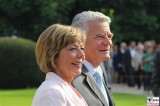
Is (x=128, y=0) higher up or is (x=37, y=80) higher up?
(x=128, y=0)

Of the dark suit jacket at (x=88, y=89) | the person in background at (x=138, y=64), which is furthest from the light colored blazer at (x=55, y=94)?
the person in background at (x=138, y=64)

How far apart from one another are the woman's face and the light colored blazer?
0.23 ft

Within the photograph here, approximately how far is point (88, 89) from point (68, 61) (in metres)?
0.66

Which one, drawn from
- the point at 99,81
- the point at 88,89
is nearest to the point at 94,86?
the point at 88,89

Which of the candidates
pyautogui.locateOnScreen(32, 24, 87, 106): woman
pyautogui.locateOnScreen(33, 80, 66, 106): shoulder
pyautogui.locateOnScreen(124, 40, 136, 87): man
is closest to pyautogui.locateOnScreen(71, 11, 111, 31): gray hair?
pyautogui.locateOnScreen(32, 24, 87, 106): woman

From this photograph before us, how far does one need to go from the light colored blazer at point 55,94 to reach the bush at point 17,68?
18457 mm

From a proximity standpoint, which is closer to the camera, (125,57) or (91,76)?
(91,76)

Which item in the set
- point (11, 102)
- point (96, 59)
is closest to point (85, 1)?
point (11, 102)

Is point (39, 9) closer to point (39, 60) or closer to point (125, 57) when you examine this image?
point (125, 57)

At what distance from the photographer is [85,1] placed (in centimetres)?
3684

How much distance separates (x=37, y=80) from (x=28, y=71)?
544 millimetres

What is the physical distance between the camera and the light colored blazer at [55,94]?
151 inches

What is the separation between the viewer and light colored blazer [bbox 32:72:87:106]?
383 centimetres

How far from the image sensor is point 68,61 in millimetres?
4129
